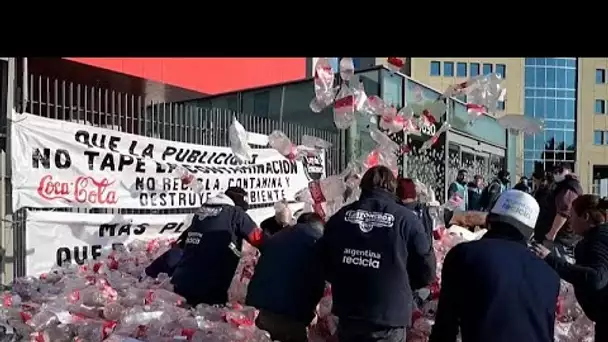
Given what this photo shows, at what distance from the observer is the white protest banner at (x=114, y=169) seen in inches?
289

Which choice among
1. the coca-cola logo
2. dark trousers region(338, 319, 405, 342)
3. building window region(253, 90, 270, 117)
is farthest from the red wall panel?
dark trousers region(338, 319, 405, 342)

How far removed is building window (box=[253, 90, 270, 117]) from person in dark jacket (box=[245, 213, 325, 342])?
8.97m

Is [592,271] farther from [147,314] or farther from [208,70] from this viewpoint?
[208,70]

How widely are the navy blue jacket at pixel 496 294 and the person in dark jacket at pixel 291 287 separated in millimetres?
1361

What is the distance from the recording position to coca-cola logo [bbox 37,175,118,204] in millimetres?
7516

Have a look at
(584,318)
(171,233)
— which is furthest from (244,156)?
(584,318)

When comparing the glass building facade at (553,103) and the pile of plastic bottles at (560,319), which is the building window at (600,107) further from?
the pile of plastic bottles at (560,319)

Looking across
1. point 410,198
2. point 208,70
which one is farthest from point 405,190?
point 208,70

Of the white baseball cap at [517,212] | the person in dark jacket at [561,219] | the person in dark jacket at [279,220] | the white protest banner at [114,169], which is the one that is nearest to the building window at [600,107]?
the white protest banner at [114,169]

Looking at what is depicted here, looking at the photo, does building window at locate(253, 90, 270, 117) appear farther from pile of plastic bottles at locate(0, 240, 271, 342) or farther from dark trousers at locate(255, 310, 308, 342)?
dark trousers at locate(255, 310, 308, 342)
